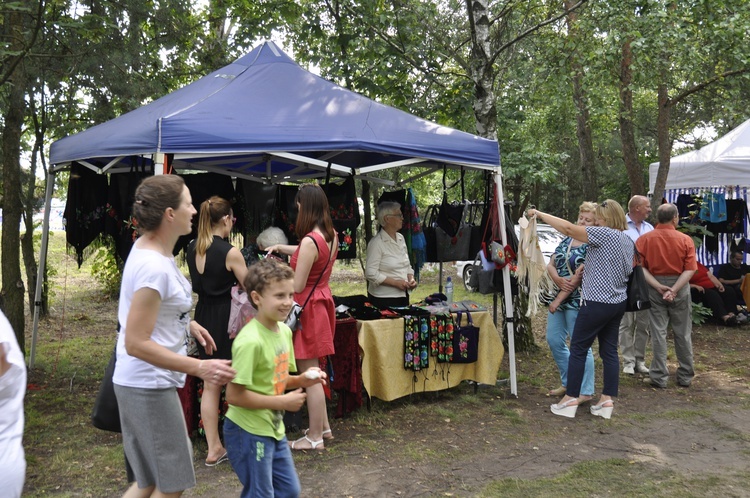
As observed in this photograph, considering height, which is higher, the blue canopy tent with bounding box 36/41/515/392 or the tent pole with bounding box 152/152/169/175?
the blue canopy tent with bounding box 36/41/515/392

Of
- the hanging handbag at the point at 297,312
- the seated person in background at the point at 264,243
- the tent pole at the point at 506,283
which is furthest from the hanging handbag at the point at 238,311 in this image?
the tent pole at the point at 506,283

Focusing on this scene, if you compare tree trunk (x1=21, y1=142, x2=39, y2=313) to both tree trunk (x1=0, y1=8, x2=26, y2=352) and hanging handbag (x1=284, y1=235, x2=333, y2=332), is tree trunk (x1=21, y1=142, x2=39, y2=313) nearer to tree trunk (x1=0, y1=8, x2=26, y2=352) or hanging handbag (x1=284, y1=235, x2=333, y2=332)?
tree trunk (x1=0, y1=8, x2=26, y2=352)

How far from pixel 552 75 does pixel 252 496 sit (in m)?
8.07

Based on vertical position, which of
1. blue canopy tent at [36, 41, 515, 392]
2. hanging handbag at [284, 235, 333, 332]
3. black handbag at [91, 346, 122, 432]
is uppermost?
blue canopy tent at [36, 41, 515, 392]

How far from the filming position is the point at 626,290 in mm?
5328

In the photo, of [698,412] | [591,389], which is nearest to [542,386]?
[591,389]

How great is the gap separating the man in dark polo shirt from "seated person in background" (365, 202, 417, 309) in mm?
2197

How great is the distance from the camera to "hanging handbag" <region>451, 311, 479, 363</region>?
19.2 ft

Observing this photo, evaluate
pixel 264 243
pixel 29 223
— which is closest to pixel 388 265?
pixel 264 243

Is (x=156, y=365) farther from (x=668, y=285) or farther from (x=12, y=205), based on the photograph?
(x=668, y=285)

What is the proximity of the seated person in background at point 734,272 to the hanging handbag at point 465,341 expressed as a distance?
5.66 meters

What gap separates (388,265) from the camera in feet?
20.0

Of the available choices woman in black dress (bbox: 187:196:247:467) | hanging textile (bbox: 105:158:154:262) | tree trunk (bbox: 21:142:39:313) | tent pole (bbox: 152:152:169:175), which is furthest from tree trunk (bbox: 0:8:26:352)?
woman in black dress (bbox: 187:196:247:467)

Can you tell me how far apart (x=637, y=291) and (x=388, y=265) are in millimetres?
2046
